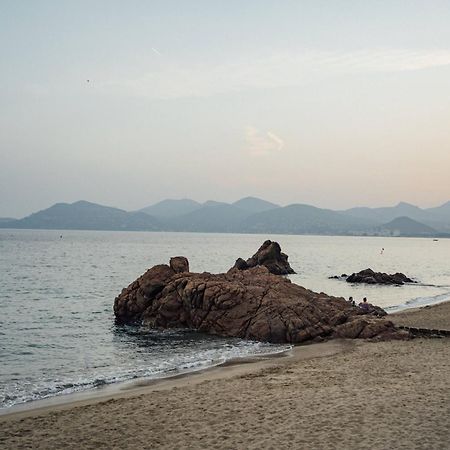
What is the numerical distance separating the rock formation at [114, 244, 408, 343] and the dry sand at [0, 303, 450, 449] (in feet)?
27.5

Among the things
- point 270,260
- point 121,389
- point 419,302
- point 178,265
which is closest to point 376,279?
point 270,260

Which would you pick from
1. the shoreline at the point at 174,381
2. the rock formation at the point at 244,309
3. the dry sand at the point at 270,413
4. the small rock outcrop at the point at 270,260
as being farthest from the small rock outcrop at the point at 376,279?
the dry sand at the point at 270,413

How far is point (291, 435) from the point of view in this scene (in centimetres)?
1365

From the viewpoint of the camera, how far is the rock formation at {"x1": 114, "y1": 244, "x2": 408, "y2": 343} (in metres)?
32.3

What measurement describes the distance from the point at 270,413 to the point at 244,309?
19.2m

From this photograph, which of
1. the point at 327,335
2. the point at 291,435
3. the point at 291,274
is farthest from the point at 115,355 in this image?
the point at 291,274

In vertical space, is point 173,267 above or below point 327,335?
above

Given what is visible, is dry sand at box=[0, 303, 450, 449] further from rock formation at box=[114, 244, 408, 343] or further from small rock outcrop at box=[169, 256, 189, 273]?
small rock outcrop at box=[169, 256, 189, 273]

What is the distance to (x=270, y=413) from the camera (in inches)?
624

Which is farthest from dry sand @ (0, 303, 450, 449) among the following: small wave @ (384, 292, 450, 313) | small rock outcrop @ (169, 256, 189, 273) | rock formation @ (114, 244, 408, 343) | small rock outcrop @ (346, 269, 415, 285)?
small rock outcrop @ (346, 269, 415, 285)

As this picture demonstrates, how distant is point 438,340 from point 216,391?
16403 millimetres

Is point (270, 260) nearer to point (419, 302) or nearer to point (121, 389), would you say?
point (419, 302)

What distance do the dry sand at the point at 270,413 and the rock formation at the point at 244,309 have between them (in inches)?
330

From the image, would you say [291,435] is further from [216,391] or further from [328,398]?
[216,391]
